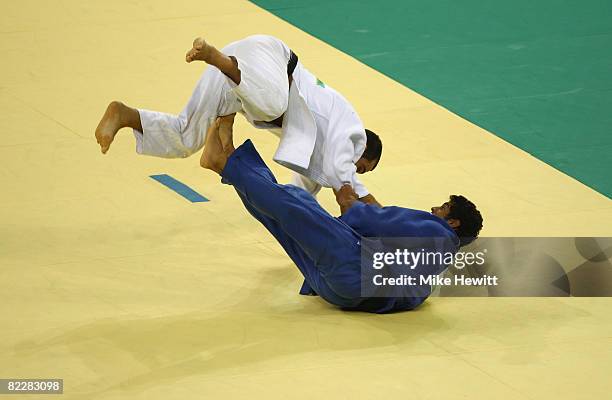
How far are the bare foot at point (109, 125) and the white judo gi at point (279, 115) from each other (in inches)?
5.1

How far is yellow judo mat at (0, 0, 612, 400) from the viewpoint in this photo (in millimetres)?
4633

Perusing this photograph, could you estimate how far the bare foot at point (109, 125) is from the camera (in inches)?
218

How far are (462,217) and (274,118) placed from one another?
0.91 meters

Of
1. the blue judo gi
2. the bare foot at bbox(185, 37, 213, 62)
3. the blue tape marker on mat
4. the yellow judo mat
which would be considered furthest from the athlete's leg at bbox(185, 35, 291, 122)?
the blue tape marker on mat

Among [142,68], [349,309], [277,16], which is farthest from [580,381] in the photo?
[277,16]

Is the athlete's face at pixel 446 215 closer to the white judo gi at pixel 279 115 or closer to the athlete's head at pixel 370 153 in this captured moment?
the white judo gi at pixel 279 115

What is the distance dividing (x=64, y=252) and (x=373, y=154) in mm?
1427

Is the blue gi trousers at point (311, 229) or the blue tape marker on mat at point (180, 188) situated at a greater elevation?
the blue gi trousers at point (311, 229)

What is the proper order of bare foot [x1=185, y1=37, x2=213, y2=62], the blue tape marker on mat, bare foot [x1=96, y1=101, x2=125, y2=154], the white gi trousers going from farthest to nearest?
the blue tape marker on mat
bare foot [x1=96, y1=101, x2=125, y2=154]
the white gi trousers
bare foot [x1=185, y1=37, x2=213, y2=62]

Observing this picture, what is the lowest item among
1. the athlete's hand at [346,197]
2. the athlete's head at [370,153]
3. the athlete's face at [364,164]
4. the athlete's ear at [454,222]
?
the athlete's hand at [346,197]

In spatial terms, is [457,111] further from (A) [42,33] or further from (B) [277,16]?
(A) [42,33]

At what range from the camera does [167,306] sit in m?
5.25

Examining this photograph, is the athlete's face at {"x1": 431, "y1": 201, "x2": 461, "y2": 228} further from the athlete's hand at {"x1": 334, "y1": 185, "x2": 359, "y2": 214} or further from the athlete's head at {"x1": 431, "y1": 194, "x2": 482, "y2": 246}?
the athlete's hand at {"x1": 334, "y1": 185, "x2": 359, "y2": 214}

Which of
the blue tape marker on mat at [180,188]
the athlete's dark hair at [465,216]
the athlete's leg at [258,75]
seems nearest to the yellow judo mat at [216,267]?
the blue tape marker on mat at [180,188]
